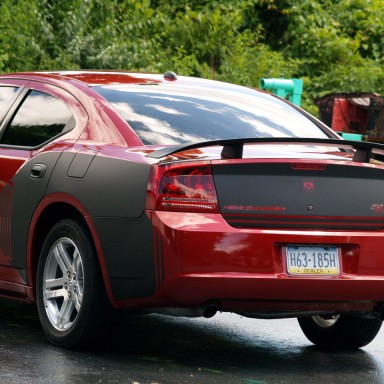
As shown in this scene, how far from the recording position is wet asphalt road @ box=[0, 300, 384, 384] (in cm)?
632

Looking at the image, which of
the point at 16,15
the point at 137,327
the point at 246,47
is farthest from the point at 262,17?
the point at 137,327

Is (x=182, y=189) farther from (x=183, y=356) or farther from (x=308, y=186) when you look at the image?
(x=183, y=356)

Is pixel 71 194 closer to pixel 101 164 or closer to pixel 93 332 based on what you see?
pixel 101 164

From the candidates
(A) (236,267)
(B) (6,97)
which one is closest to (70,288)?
(A) (236,267)

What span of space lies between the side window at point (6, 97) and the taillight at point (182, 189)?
1923mm

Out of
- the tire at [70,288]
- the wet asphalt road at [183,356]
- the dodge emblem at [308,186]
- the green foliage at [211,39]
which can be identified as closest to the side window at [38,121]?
the tire at [70,288]

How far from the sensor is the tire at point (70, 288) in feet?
21.8

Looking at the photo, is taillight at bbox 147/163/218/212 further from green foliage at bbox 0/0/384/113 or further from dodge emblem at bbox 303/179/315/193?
green foliage at bbox 0/0/384/113

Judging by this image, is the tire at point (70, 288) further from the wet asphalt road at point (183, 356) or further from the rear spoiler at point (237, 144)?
the rear spoiler at point (237, 144)

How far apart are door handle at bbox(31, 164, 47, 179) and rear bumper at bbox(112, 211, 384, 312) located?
1.02 m

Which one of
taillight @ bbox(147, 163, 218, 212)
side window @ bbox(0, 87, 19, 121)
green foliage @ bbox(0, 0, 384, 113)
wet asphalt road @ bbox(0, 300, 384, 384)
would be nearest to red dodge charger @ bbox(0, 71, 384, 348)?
taillight @ bbox(147, 163, 218, 212)

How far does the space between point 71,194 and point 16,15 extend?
14826 millimetres

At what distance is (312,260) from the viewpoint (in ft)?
20.9

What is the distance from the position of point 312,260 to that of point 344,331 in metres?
1.48
